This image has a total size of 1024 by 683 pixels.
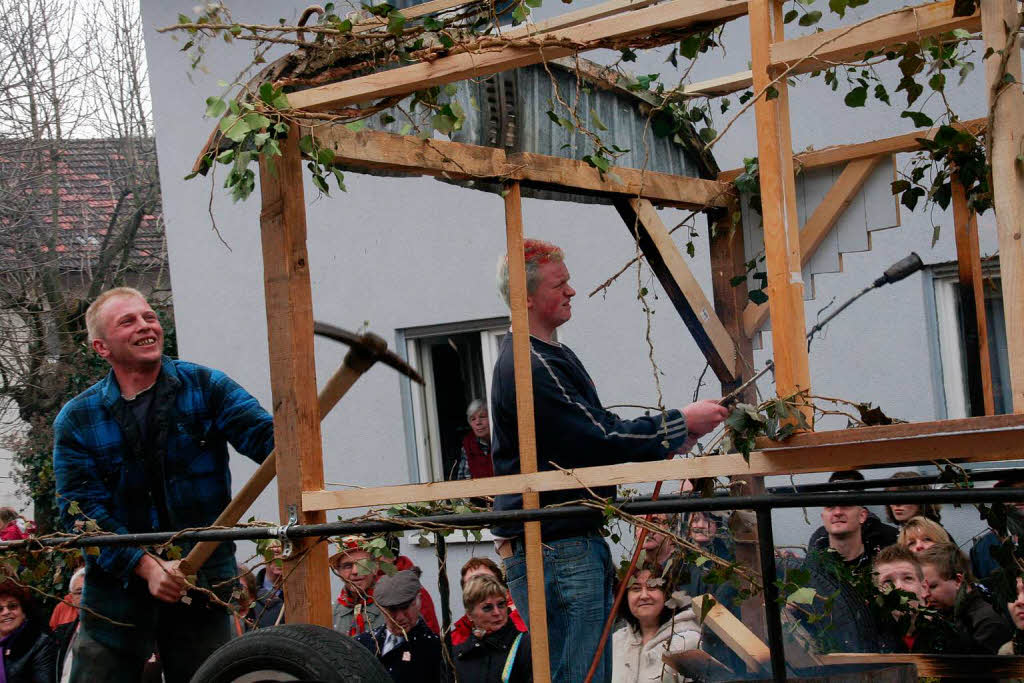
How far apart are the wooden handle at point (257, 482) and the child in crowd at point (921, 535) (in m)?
2.39

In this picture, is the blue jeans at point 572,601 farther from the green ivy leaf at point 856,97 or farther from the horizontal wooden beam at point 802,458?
the green ivy leaf at point 856,97

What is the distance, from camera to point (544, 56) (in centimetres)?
356

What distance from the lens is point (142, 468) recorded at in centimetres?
456

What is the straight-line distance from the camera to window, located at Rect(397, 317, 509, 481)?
8.83 m

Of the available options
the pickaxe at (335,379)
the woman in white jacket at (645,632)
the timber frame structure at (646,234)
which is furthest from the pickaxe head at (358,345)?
the woman in white jacket at (645,632)

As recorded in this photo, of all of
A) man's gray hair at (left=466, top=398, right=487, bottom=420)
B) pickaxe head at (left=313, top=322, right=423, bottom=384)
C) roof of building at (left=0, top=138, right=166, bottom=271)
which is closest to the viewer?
pickaxe head at (left=313, top=322, right=423, bottom=384)

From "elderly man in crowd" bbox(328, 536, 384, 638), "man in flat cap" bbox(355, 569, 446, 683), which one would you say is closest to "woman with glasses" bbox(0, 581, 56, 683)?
"elderly man in crowd" bbox(328, 536, 384, 638)

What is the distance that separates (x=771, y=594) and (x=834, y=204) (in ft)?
7.61

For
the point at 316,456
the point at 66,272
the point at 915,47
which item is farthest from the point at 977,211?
the point at 66,272

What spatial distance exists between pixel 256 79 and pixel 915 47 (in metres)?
1.94

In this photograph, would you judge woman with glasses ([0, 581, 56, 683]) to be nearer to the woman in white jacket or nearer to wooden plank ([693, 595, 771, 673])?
the woman in white jacket

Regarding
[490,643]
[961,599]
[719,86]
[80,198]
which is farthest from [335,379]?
[80,198]

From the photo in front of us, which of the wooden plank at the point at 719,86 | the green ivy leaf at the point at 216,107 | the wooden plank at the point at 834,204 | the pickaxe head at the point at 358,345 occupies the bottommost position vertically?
the pickaxe head at the point at 358,345

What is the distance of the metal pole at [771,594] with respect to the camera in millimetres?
3266
